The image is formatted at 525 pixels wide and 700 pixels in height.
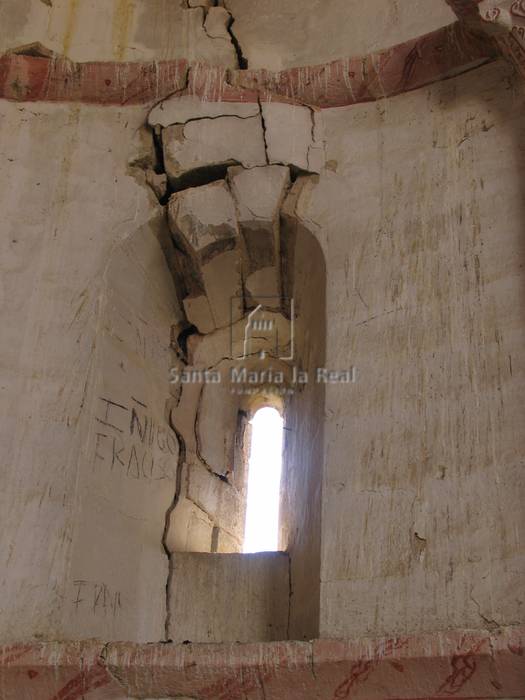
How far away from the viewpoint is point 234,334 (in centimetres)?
587

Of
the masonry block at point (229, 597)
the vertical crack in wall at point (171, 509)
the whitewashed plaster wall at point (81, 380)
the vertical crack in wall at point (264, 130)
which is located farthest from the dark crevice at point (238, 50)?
the masonry block at point (229, 597)

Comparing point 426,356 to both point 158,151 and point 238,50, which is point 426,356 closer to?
point 158,151

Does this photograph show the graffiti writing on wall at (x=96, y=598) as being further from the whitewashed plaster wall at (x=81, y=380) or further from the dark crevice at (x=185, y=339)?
the dark crevice at (x=185, y=339)

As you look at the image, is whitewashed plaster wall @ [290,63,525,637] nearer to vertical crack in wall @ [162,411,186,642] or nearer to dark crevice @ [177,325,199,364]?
dark crevice @ [177,325,199,364]

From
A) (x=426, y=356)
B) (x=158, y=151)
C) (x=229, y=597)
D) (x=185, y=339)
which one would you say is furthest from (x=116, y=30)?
(x=229, y=597)

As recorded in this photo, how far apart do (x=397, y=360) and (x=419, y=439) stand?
419 millimetres

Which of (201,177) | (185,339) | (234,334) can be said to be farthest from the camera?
(234,334)

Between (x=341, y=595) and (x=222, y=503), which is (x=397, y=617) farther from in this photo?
(x=222, y=503)

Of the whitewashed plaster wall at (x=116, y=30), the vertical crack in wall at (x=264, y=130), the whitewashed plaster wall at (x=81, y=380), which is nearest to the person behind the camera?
the whitewashed plaster wall at (x=81, y=380)

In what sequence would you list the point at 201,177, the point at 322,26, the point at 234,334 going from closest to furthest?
the point at 201,177 < the point at 234,334 < the point at 322,26

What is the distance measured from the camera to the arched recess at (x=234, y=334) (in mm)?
5035

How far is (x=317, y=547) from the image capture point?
4309mm

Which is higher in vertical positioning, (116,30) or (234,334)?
(116,30)

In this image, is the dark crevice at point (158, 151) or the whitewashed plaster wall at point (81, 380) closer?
the whitewashed plaster wall at point (81, 380)
